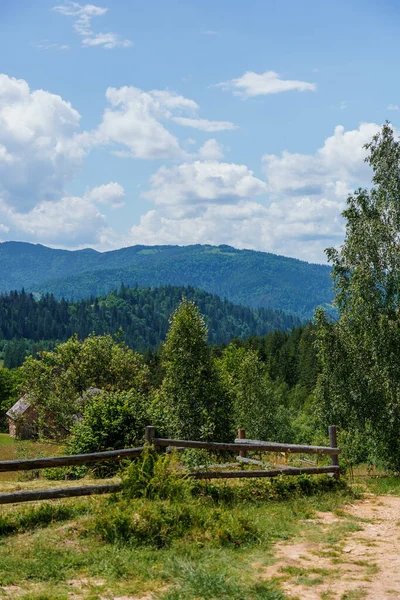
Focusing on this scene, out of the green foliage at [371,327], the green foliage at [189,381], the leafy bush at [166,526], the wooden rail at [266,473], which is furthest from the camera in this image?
the green foliage at [189,381]

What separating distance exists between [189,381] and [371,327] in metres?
13.2

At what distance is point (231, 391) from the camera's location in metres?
38.1

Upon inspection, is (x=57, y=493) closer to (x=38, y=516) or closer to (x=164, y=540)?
(x=38, y=516)

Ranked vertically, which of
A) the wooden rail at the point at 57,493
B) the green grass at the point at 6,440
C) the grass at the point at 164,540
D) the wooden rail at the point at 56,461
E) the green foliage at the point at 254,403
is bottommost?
the green grass at the point at 6,440

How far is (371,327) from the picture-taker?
1046 inches

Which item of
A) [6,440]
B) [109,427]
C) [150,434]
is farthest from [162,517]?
[6,440]

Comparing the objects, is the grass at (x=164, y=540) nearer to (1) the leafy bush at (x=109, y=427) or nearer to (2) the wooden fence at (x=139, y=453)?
(2) the wooden fence at (x=139, y=453)

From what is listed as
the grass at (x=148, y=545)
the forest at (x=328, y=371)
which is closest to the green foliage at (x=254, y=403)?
the forest at (x=328, y=371)

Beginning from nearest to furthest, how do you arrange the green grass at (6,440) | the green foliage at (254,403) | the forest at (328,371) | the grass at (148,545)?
1. the grass at (148,545)
2. the forest at (328,371)
3. the green foliage at (254,403)
4. the green grass at (6,440)

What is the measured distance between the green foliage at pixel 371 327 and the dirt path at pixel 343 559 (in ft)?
46.8

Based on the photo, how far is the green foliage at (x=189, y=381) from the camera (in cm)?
3584

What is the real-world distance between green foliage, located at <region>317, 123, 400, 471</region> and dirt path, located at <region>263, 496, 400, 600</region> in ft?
46.8

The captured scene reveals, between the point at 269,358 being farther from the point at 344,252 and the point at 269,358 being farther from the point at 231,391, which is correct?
the point at 344,252

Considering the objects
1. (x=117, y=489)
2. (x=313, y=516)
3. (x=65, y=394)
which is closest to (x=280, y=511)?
(x=313, y=516)
